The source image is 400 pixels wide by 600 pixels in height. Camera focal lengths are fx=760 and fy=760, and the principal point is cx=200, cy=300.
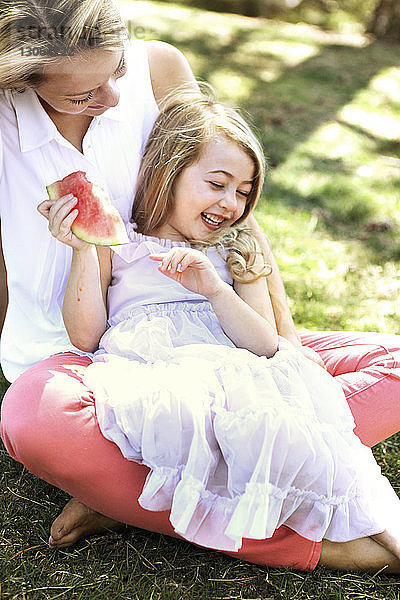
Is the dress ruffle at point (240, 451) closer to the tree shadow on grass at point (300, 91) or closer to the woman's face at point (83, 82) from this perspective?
the woman's face at point (83, 82)

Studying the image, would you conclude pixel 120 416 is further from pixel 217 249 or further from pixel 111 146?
pixel 111 146

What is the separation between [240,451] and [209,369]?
27 centimetres

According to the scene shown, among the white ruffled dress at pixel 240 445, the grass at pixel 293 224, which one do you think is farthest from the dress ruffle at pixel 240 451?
the grass at pixel 293 224

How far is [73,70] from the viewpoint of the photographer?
2094mm

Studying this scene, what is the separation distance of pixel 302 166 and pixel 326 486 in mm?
3978

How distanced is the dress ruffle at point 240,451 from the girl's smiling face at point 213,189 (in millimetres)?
565

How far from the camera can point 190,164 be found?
2498 millimetres

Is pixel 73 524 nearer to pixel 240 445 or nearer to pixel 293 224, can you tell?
pixel 240 445

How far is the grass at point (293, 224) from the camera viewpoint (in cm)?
201

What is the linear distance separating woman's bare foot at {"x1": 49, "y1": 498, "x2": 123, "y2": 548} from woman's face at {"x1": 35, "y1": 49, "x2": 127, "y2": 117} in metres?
1.15

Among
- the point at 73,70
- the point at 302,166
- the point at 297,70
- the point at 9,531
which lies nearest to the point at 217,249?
the point at 73,70

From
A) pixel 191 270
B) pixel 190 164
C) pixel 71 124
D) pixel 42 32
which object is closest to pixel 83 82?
pixel 42 32

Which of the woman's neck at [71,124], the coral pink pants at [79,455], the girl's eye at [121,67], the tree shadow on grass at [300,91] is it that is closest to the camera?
the coral pink pants at [79,455]

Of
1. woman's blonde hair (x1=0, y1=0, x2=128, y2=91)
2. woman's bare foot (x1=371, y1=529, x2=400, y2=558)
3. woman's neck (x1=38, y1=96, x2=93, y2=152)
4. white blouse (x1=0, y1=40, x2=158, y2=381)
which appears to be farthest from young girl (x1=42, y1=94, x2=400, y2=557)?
woman's blonde hair (x1=0, y1=0, x2=128, y2=91)
